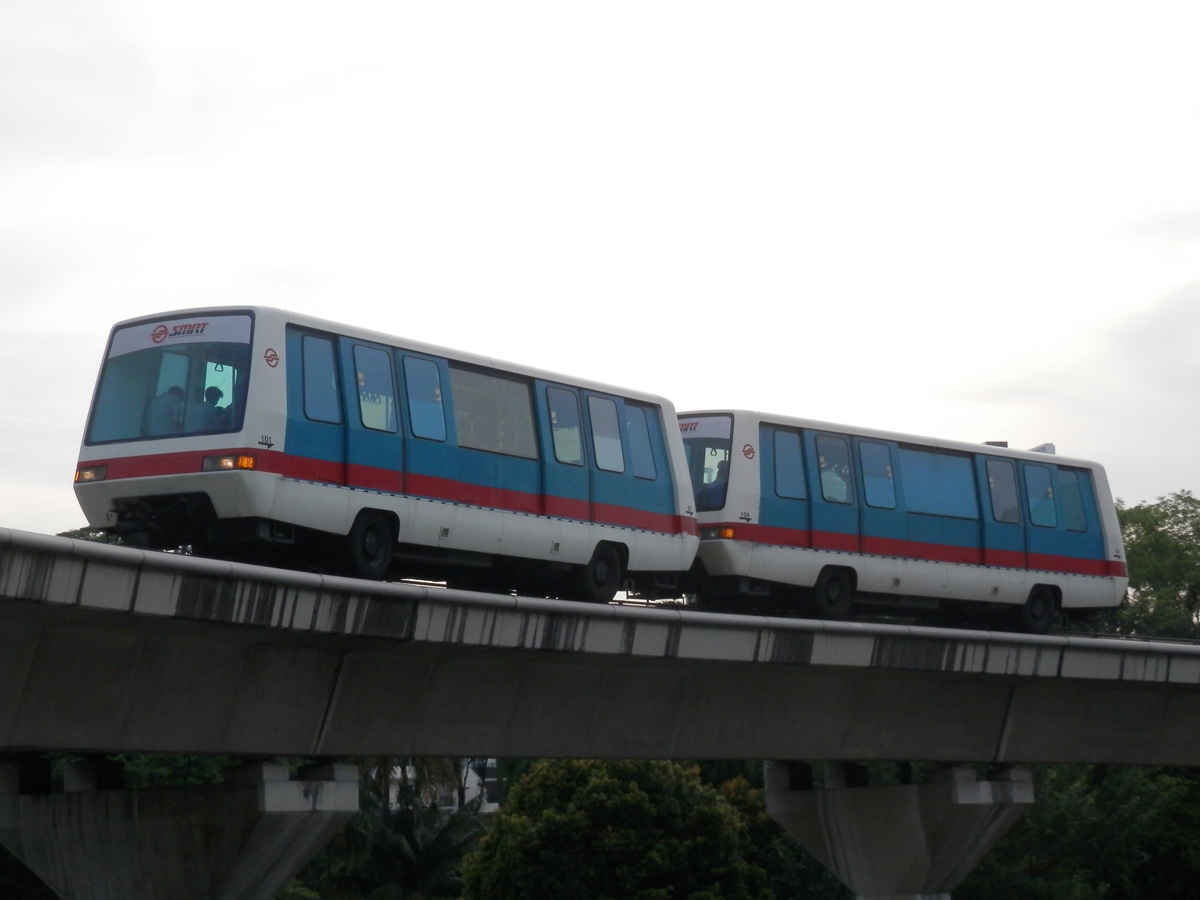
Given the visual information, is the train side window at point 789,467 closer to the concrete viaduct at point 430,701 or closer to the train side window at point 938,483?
the train side window at point 938,483

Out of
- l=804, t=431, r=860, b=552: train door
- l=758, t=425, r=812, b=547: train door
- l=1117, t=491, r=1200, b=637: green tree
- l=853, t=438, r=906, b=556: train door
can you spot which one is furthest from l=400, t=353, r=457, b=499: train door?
l=1117, t=491, r=1200, b=637: green tree

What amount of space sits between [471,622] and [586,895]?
24.1m

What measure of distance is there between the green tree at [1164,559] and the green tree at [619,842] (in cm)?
2728

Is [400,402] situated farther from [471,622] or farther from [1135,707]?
[1135,707]

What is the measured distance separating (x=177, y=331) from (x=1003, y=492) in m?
13.2

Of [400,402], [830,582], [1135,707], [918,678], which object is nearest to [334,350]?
[400,402]

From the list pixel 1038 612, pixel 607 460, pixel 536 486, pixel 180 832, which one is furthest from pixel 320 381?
pixel 1038 612

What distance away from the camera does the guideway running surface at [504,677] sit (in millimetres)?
11938

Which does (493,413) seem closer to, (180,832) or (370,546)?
(370,546)

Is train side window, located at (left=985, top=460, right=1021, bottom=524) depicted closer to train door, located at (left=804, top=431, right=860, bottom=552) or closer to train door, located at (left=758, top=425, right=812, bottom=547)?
train door, located at (left=804, top=431, right=860, bottom=552)

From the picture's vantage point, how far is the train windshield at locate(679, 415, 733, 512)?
20.3 meters

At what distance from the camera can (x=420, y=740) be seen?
1538 centimetres

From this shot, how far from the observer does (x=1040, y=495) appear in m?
24.3

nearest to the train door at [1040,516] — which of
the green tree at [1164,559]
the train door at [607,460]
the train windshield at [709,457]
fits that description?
the train windshield at [709,457]
